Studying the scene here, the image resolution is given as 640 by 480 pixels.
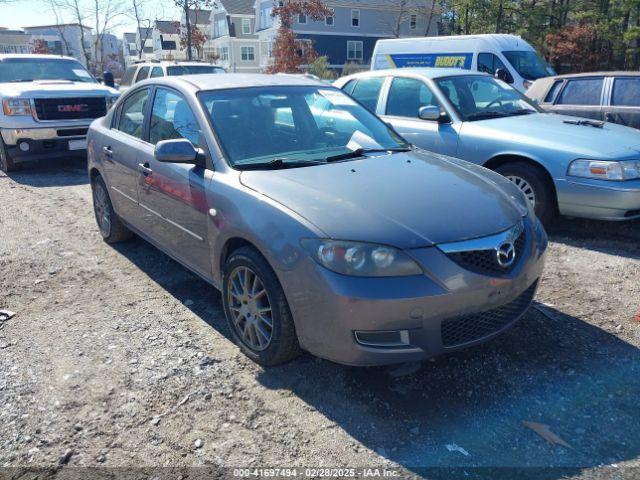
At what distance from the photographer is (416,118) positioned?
6.84m

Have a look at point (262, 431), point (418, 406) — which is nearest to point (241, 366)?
Answer: point (262, 431)

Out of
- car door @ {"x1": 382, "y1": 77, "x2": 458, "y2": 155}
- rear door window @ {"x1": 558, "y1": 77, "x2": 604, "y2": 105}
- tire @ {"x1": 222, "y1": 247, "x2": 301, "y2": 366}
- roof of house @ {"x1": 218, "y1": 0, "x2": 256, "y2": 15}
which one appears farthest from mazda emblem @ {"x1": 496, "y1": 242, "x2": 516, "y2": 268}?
roof of house @ {"x1": 218, "y1": 0, "x2": 256, "y2": 15}

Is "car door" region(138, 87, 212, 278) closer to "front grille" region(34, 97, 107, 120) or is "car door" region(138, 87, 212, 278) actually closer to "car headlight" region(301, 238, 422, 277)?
"car headlight" region(301, 238, 422, 277)

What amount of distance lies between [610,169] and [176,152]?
13.2ft

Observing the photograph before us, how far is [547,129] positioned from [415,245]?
382cm

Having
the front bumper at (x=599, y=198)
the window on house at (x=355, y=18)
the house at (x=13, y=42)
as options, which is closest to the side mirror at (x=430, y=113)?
the front bumper at (x=599, y=198)

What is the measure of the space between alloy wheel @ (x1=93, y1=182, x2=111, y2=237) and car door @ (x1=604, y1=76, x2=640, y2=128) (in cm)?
673

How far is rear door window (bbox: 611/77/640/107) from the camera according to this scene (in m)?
7.72

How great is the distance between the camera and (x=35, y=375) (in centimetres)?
349

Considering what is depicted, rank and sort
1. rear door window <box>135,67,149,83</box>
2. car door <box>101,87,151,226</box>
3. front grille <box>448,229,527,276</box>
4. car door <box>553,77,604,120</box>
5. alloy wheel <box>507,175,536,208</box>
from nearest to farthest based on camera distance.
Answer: front grille <box>448,229,527,276</box> → car door <box>101,87,151,226</box> → alloy wheel <box>507,175,536,208</box> → car door <box>553,77,604,120</box> → rear door window <box>135,67,149,83</box>

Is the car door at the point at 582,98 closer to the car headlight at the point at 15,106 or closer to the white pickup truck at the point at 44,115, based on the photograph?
the white pickup truck at the point at 44,115

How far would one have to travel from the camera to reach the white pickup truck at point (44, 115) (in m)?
9.38

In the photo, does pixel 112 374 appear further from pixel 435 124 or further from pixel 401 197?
pixel 435 124

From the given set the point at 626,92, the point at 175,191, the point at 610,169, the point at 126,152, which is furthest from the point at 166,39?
the point at 175,191
